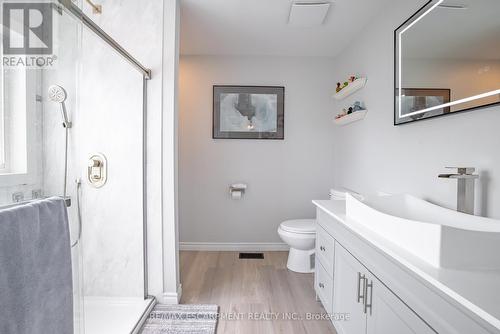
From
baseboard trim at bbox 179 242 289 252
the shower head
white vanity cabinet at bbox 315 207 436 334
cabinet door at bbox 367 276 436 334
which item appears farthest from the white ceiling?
baseboard trim at bbox 179 242 289 252

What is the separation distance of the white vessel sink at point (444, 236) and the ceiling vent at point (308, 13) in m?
1.56

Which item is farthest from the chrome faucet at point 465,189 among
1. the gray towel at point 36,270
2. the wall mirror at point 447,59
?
the gray towel at point 36,270

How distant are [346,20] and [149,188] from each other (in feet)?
7.13

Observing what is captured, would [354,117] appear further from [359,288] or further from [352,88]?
[359,288]

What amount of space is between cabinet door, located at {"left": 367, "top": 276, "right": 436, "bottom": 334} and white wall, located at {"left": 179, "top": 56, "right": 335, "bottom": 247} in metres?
1.82

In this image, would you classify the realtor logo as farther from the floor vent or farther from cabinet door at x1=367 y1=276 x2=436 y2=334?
the floor vent

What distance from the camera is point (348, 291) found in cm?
131

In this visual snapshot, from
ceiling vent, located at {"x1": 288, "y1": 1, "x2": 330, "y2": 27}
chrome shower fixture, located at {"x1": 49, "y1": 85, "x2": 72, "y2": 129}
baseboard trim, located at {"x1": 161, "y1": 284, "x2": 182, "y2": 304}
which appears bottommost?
baseboard trim, located at {"x1": 161, "y1": 284, "x2": 182, "y2": 304}

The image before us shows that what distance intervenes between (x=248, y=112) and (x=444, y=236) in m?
2.33

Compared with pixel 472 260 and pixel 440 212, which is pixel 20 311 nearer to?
pixel 472 260

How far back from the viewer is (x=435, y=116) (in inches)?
51.6

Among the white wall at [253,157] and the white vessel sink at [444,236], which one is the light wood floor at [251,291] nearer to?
the white wall at [253,157]

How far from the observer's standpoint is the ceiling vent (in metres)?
1.85

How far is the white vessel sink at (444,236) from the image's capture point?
2.42 feet
